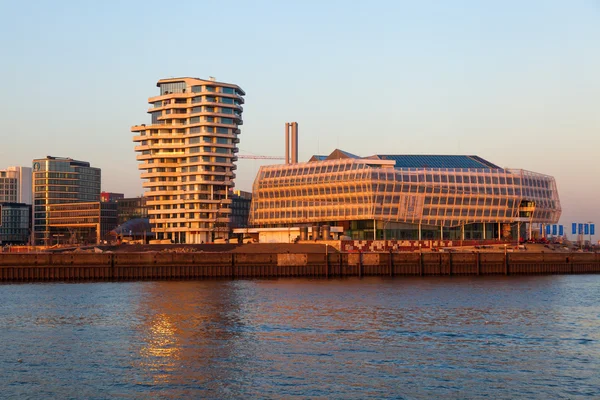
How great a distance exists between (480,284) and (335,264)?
31.6 meters

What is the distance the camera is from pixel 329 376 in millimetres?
51969

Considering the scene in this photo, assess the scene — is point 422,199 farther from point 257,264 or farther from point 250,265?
point 250,265

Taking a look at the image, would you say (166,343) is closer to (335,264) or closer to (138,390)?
(138,390)

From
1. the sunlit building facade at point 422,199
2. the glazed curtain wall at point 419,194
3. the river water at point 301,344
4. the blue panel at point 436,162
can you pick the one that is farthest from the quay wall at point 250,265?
the blue panel at point 436,162

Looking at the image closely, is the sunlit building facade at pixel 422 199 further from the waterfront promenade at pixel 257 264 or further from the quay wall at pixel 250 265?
the quay wall at pixel 250 265

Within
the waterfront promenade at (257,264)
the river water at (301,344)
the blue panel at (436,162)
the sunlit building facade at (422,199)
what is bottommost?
the river water at (301,344)

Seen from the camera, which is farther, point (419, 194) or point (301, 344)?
point (419, 194)

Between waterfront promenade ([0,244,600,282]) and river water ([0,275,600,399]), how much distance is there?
3027 cm

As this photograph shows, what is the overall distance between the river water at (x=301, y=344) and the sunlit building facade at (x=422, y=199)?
250 feet

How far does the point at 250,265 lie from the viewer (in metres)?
141

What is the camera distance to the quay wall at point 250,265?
136 metres

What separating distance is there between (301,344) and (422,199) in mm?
122550

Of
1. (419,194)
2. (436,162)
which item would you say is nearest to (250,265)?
(419,194)

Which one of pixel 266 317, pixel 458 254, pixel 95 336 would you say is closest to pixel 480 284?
pixel 458 254
